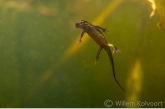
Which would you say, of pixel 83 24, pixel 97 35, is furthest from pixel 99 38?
pixel 83 24

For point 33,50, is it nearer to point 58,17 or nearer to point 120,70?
point 58,17

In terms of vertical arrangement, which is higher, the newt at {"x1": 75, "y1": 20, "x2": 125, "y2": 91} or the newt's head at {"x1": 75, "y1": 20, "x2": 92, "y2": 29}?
the newt's head at {"x1": 75, "y1": 20, "x2": 92, "y2": 29}

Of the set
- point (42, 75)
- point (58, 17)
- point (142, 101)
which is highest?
point (58, 17)

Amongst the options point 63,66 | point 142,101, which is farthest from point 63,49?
point 142,101

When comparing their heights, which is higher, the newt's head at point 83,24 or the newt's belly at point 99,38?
the newt's head at point 83,24

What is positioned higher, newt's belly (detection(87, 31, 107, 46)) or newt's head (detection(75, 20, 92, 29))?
newt's head (detection(75, 20, 92, 29))

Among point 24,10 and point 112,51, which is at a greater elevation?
point 24,10

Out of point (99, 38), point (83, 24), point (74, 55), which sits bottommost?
point (74, 55)

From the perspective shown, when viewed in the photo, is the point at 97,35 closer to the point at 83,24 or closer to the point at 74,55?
the point at 83,24
